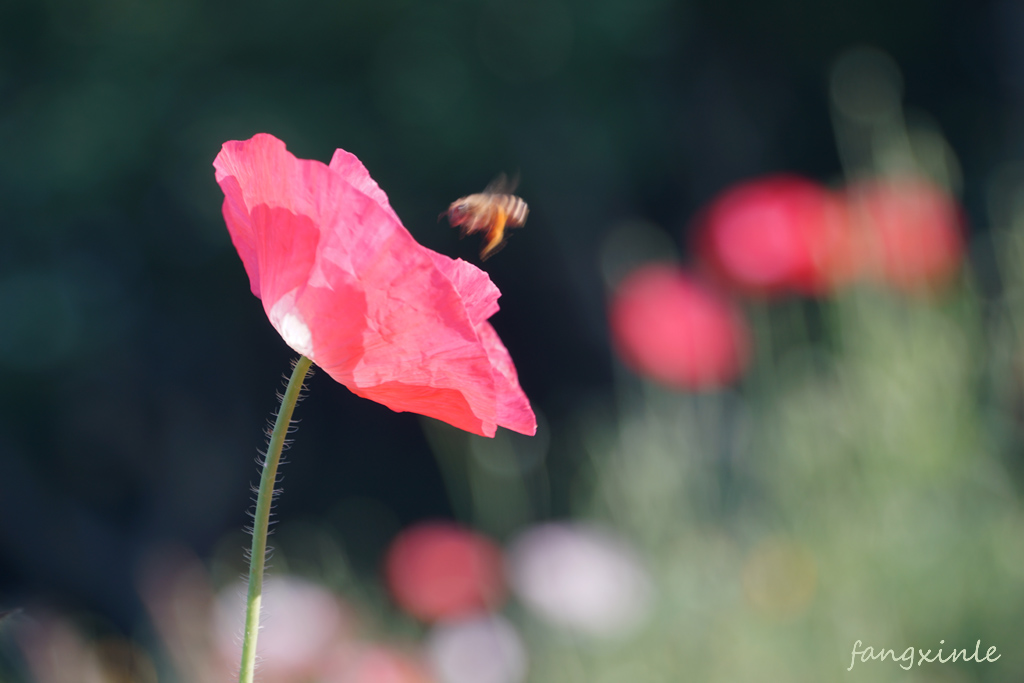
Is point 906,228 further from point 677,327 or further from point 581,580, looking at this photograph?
point 581,580

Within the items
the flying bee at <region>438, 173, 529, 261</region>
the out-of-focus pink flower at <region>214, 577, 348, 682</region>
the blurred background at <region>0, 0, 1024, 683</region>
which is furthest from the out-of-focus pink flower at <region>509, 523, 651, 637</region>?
the flying bee at <region>438, 173, 529, 261</region>

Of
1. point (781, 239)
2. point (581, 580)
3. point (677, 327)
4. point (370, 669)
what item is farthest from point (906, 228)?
point (370, 669)

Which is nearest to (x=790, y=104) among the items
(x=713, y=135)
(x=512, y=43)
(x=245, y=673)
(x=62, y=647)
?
(x=713, y=135)

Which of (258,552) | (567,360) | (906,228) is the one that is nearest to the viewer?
(258,552)

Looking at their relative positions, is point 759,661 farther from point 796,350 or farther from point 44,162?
point 44,162

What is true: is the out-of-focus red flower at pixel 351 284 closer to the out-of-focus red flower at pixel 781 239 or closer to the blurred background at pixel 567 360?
the blurred background at pixel 567 360

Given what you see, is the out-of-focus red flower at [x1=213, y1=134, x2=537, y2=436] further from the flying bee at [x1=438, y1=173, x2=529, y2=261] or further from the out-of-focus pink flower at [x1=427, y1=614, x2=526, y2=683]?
the out-of-focus pink flower at [x1=427, y1=614, x2=526, y2=683]
